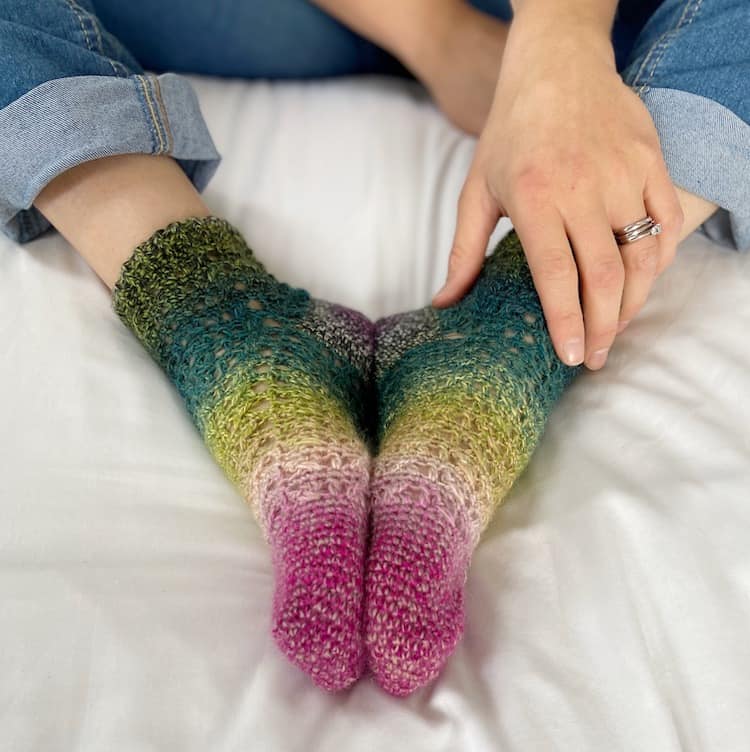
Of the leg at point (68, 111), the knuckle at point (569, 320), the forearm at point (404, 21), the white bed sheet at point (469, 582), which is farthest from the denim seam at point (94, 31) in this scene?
the knuckle at point (569, 320)

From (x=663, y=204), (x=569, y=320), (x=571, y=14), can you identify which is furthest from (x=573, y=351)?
(x=571, y=14)

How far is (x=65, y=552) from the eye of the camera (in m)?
0.43

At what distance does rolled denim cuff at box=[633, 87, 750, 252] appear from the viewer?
56 cm

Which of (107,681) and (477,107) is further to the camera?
(477,107)

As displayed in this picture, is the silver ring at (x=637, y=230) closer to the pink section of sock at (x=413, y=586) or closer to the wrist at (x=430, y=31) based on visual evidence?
the pink section of sock at (x=413, y=586)

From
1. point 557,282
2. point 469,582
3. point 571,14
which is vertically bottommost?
point 469,582

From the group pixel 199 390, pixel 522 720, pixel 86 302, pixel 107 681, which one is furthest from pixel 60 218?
pixel 522 720

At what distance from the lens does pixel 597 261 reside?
50cm

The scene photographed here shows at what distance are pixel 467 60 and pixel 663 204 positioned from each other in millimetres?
320

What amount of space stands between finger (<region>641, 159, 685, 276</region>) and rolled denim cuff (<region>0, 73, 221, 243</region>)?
34 centimetres

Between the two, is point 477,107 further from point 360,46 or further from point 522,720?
point 522,720

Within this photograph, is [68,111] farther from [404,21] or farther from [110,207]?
[404,21]

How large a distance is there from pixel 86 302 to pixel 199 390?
0.14 metres

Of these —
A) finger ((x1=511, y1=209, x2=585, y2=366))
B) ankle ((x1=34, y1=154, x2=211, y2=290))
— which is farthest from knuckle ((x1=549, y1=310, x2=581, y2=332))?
ankle ((x1=34, y1=154, x2=211, y2=290))
